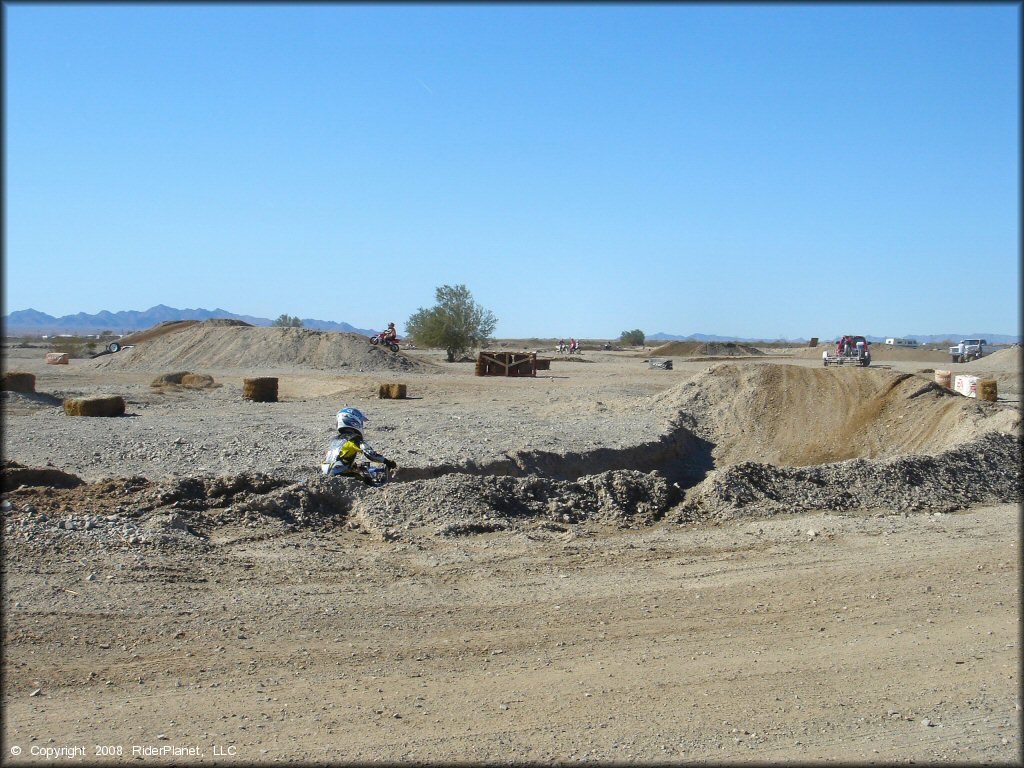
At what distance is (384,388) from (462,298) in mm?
31605

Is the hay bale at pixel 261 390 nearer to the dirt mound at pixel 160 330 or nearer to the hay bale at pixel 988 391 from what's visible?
the hay bale at pixel 988 391

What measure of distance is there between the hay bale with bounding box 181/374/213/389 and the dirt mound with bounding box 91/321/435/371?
9577 millimetres

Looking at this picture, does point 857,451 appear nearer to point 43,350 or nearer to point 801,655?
point 801,655

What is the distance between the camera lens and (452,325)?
184 ft

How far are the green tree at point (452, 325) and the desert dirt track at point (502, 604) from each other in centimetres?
4019

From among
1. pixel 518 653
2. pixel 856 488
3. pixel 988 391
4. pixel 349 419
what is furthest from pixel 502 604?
pixel 988 391

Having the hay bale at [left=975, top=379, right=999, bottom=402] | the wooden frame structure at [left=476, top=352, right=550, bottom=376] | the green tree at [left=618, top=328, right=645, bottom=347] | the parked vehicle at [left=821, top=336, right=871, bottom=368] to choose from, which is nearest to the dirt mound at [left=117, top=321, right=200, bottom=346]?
the wooden frame structure at [left=476, top=352, right=550, bottom=376]

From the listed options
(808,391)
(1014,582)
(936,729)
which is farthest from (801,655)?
(808,391)

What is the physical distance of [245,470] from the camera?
40.0 feet

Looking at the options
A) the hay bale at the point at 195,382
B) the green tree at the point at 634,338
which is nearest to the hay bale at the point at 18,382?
the hay bale at the point at 195,382

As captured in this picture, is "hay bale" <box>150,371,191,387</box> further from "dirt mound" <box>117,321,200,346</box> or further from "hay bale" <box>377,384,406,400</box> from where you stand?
"dirt mound" <box>117,321,200,346</box>

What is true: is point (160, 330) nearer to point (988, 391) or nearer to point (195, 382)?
point (195, 382)

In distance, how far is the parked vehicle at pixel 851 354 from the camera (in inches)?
1953

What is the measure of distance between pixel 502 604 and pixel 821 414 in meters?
13.2
